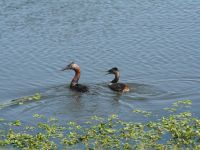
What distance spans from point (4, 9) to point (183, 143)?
19517mm

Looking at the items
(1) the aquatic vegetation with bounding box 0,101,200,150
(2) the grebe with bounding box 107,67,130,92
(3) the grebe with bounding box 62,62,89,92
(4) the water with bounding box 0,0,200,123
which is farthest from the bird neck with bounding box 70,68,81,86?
(1) the aquatic vegetation with bounding box 0,101,200,150

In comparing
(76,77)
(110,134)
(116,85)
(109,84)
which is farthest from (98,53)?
(110,134)

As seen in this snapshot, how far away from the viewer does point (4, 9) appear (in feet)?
98.4

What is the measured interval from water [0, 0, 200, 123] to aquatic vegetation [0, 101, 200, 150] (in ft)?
3.76

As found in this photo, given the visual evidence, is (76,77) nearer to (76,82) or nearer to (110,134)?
(76,82)

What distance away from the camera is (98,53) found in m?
22.5

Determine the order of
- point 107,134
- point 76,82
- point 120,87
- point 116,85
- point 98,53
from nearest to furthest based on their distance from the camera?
1. point 107,134
2. point 120,87
3. point 116,85
4. point 76,82
5. point 98,53

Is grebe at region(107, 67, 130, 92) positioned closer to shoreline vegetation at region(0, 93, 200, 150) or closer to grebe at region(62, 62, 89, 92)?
grebe at region(62, 62, 89, 92)

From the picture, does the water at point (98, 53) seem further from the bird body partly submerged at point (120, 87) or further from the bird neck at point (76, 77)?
→ the bird neck at point (76, 77)

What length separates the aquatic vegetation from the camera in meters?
12.6

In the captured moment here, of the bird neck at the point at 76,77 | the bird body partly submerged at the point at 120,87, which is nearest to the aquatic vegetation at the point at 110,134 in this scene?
the bird body partly submerged at the point at 120,87

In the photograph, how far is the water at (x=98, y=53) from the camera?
55.4ft

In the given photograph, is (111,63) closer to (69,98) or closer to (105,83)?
(105,83)

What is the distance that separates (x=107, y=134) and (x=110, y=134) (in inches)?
3.1
